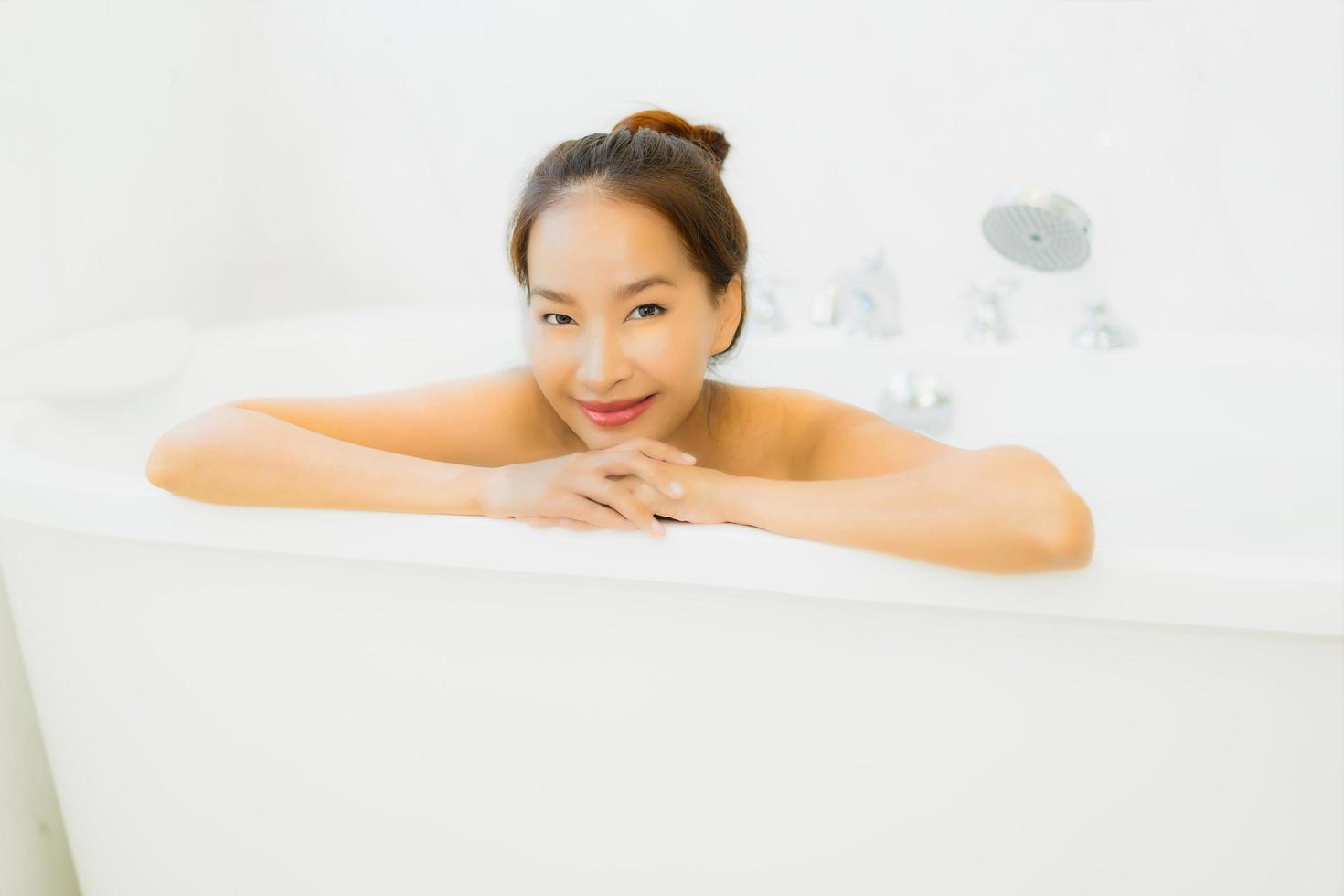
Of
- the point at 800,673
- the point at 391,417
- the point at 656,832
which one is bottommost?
the point at 656,832

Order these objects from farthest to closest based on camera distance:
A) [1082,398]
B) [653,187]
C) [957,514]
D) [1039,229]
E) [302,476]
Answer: [1082,398]
[1039,229]
[653,187]
[302,476]
[957,514]

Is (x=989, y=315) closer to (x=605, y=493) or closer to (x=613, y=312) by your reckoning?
(x=613, y=312)

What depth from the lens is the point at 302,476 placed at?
83cm

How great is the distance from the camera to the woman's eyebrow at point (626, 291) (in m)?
0.90

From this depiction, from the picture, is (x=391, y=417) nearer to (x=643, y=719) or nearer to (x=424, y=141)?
(x=643, y=719)

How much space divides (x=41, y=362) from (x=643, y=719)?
0.86 m

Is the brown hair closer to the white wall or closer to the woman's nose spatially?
the woman's nose

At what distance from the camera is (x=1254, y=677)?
72cm

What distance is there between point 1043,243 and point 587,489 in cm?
79

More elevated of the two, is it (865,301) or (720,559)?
(865,301)

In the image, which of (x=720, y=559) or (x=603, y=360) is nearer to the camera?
(x=720, y=559)

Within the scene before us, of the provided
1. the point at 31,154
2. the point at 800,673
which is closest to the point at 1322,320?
the point at 800,673

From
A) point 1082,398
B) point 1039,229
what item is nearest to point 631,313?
point 1039,229

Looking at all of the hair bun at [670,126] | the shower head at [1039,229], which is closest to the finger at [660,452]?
the hair bun at [670,126]
